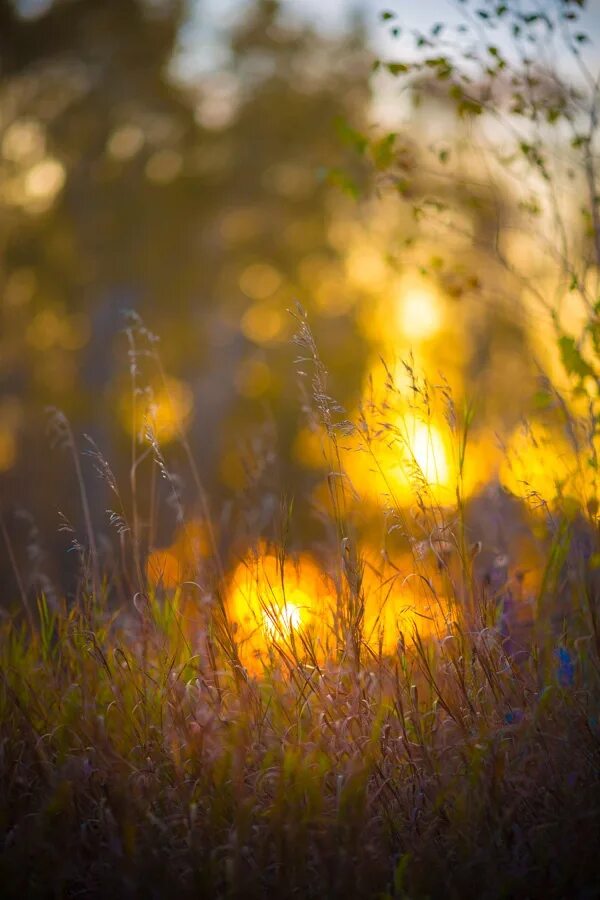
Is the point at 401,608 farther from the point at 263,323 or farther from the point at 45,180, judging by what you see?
the point at 263,323

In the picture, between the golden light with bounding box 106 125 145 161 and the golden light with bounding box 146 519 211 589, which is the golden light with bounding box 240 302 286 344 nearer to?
the golden light with bounding box 106 125 145 161

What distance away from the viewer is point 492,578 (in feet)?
9.31

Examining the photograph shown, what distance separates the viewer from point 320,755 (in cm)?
206

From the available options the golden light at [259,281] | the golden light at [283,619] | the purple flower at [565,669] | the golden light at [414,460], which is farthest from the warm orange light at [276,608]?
the golden light at [259,281]

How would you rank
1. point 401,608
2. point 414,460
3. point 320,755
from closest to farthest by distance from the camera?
point 320,755 < point 414,460 < point 401,608

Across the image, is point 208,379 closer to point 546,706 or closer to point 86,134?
point 86,134

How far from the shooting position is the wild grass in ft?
5.81

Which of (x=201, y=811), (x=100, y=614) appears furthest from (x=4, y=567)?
(x=201, y=811)

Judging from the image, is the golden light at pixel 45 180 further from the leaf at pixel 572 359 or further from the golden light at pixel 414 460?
the leaf at pixel 572 359

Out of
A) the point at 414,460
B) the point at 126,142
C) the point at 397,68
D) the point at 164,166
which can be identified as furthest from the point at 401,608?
the point at 126,142

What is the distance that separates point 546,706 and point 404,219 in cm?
1074

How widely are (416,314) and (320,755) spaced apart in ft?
34.8

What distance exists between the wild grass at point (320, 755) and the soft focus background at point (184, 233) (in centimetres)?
768

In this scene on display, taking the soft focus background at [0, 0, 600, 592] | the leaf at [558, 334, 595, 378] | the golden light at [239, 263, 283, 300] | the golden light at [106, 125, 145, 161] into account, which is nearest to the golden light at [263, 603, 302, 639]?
the leaf at [558, 334, 595, 378]
